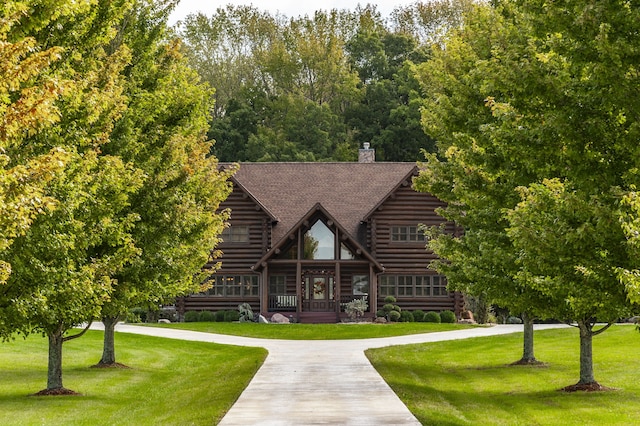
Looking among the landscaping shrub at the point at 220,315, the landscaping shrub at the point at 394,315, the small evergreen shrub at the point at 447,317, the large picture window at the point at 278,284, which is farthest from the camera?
the large picture window at the point at 278,284

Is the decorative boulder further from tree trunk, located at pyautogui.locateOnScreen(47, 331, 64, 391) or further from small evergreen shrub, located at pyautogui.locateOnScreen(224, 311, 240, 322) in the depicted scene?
tree trunk, located at pyautogui.locateOnScreen(47, 331, 64, 391)

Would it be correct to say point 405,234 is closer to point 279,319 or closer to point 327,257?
point 327,257

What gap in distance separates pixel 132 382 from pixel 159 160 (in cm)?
628

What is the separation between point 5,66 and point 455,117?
51.4 ft

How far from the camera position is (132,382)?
26.5 meters

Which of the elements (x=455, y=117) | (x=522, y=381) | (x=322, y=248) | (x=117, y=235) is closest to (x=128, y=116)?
(x=117, y=235)

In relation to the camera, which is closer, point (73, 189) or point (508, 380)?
point (73, 189)

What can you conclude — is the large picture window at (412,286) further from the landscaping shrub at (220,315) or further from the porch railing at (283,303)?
the landscaping shrub at (220,315)

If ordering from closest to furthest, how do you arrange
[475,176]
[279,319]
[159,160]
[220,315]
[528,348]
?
[475,176] → [159,160] → [528,348] → [279,319] → [220,315]

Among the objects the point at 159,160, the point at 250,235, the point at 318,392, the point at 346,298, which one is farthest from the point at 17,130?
the point at 250,235

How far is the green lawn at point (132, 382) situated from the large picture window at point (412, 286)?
1718cm

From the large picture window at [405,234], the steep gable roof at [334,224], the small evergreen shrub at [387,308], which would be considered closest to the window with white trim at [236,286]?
the steep gable roof at [334,224]

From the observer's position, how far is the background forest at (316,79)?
79.8 meters

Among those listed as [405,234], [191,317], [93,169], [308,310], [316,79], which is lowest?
[191,317]
